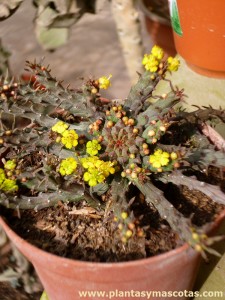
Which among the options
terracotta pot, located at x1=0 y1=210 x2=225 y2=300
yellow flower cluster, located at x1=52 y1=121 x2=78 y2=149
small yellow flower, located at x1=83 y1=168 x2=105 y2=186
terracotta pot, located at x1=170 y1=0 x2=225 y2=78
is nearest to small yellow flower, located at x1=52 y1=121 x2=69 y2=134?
yellow flower cluster, located at x1=52 y1=121 x2=78 y2=149

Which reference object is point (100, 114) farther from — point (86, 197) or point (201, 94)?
point (201, 94)

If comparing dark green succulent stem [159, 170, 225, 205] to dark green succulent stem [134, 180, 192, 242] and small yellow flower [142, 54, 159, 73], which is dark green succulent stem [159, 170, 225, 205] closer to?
dark green succulent stem [134, 180, 192, 242]

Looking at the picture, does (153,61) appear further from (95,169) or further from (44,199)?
(44,199)

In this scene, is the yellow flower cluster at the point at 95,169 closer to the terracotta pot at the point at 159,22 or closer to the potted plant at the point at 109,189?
the potted plant at the point at 109,189

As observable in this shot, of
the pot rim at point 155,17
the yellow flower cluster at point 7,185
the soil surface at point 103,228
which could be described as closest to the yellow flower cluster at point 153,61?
the soil surface at point 103,228

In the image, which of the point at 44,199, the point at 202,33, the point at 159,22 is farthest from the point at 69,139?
the point at 159,22

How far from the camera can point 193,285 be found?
0.96m

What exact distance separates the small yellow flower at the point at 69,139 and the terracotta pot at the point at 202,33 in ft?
1.94

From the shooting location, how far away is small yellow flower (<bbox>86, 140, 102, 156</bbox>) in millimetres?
818

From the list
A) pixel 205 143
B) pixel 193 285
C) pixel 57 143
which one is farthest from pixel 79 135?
pixel 193 285

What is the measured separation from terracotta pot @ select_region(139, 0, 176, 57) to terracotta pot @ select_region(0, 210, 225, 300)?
1.27 metres

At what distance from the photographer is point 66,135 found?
2.69 ft

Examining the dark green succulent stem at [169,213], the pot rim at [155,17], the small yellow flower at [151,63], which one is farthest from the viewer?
the pot rim at [155,17]

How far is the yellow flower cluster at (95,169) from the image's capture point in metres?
0.78
